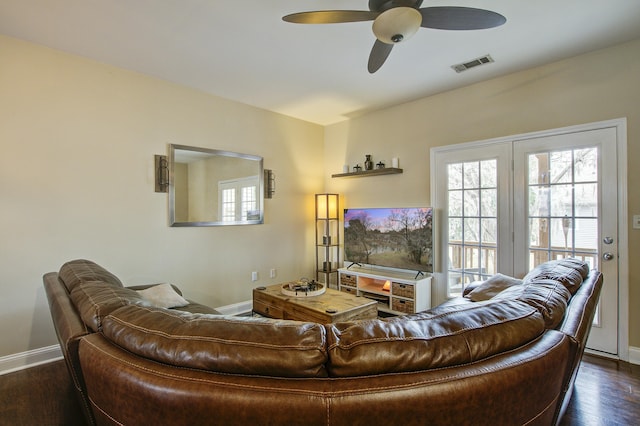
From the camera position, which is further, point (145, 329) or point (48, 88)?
point (48, 88)

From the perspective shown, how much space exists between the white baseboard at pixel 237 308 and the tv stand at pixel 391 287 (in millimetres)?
1240

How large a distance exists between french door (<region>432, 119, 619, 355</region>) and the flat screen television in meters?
0.23

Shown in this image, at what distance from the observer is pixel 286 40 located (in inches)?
101

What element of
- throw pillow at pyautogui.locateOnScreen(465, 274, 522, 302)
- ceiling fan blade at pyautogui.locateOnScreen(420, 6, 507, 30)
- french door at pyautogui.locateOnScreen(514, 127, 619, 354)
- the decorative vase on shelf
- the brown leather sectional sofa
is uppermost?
ceiling fan blade at pyautogui.locateOnScreen(420, 6, 507, 30)

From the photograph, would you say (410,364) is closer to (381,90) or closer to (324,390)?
(324,390)

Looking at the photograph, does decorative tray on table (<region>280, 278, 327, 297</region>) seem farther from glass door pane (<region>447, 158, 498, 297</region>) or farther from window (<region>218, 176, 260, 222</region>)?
glass door pane (<region>447, 158, 498, 297</region>)

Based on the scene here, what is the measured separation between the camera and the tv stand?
3533mm

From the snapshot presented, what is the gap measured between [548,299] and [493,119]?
2.60 metres

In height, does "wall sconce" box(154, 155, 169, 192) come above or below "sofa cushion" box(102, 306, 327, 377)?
above

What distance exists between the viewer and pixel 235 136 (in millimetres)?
3943

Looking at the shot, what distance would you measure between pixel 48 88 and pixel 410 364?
11.4 ft

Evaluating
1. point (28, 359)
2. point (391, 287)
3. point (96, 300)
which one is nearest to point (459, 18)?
point (96, 300)

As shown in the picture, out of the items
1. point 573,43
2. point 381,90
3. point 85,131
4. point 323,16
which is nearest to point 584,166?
point 573,43

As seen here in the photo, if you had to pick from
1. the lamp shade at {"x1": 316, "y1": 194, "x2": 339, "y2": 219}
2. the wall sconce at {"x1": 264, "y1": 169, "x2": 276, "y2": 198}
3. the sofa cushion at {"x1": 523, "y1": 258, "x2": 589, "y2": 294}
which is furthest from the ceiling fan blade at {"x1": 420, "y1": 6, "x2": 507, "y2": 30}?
the lamp shade at {"x1": 316, "y1": 194, "x2": 339, "y2": 219}
